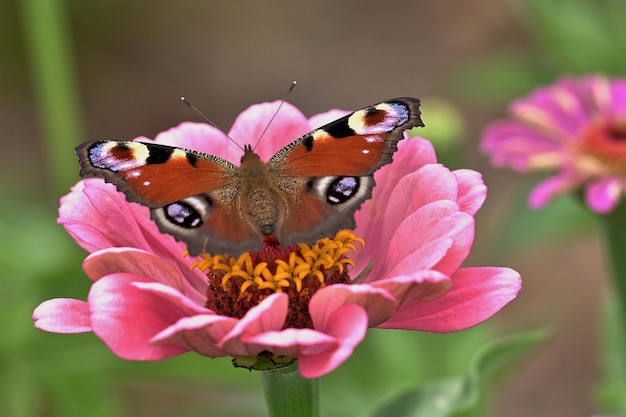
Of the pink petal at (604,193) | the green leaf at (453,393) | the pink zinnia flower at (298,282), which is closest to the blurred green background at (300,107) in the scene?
the pink petal at (604,193)

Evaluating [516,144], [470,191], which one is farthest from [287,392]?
[516,144]

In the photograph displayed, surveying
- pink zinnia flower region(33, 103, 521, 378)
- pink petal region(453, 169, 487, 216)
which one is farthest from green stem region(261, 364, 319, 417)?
pink petal region(453, 169, 487, 216)

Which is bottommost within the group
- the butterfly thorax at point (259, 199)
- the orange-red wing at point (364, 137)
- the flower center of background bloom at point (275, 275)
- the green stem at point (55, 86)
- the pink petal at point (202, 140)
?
the flower center of background bloom at point (275, 275)

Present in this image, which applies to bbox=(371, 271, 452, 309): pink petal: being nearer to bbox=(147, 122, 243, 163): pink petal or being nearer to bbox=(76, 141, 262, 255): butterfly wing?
bbox=(76, 141, 262, 255): butterfly wing

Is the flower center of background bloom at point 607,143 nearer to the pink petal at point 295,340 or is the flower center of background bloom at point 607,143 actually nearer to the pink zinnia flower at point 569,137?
the pink zinnia flower at point 569,137

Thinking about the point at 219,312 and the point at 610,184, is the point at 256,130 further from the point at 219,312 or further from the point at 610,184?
the point at 610,184

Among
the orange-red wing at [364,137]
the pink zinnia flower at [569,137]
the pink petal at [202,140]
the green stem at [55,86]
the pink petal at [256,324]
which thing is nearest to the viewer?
the pink petal at [256,324]
